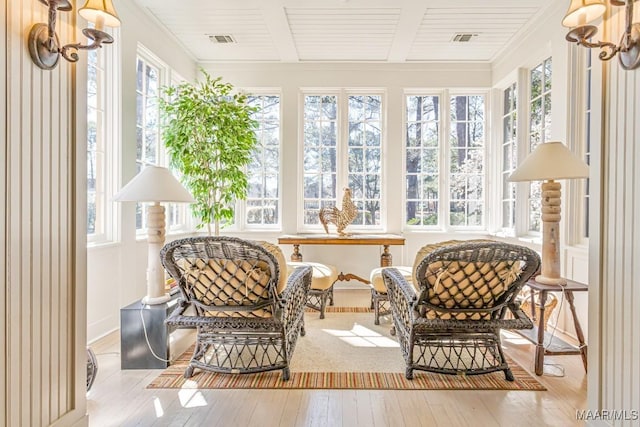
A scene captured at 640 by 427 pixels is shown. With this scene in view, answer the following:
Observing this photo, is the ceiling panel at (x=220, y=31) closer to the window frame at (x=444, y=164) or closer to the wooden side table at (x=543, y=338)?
the window frame at (x=444, y=164)

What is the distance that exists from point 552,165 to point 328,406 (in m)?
2.03

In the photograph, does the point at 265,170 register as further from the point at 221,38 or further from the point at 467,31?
the point at 467,31

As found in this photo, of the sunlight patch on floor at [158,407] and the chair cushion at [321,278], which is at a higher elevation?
the chair cushion at [321,278]

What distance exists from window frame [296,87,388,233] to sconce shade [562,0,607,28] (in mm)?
3644

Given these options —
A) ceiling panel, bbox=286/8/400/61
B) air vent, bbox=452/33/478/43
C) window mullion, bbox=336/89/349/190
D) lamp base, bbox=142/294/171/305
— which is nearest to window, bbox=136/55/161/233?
lamp base, bbox=142/294/171/305

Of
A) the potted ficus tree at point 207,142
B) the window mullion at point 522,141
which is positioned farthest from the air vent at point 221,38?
the window mullion at point 522,141

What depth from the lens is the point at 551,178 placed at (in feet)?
8.16

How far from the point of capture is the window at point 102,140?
10.3ft

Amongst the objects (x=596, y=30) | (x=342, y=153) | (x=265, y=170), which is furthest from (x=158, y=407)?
(x=342, y=153)

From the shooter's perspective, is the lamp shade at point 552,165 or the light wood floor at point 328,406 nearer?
the light wood floor at point 328,406

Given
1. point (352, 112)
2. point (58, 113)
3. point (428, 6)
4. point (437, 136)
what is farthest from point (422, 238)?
point (58, 113)

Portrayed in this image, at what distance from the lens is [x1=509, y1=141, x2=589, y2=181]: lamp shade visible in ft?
8.07

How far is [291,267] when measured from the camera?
3.59 meters

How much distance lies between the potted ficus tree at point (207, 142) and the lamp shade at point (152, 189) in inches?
63.0
